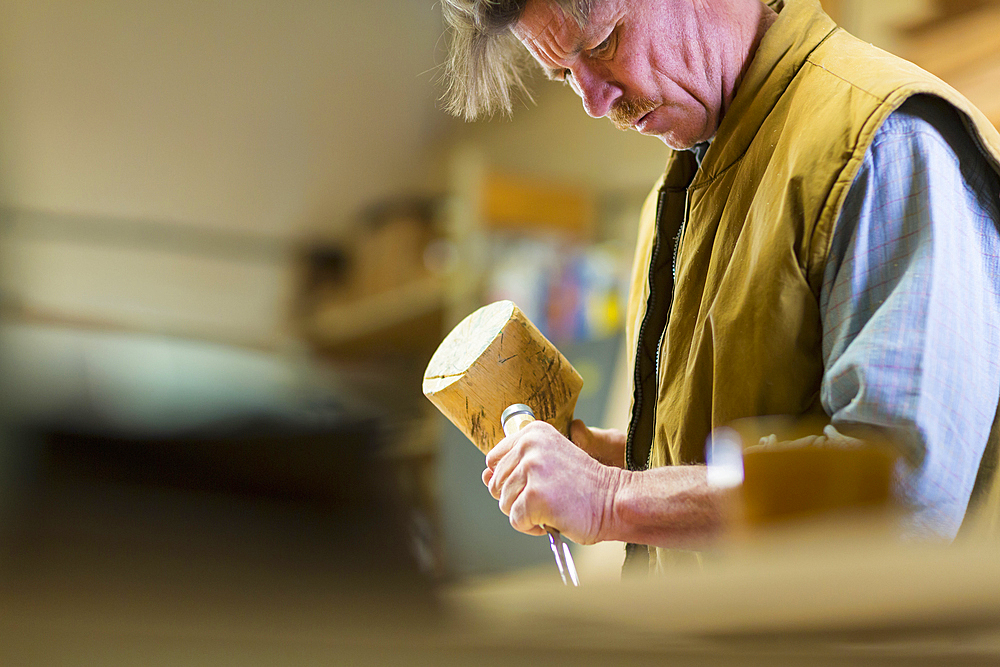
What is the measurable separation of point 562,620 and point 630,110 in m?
0.75

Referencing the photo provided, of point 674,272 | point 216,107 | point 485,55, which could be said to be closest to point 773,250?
point 674,272

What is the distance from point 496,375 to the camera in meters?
0.81

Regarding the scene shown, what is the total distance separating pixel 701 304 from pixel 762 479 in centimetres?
57

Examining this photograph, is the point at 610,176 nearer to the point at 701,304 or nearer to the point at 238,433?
the point at 238,433

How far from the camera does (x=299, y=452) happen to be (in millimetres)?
1165

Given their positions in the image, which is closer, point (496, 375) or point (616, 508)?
point (616, 508)

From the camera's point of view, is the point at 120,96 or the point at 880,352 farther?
the point at 120,96

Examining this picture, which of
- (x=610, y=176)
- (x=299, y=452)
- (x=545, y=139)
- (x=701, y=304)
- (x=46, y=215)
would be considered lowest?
(x=701, y=304)

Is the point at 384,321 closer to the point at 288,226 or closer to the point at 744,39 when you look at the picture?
the point at 288,226

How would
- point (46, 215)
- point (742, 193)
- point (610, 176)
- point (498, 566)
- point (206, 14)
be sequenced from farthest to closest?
point (46, 215), point (610, 176), point (206, 14), point (498, 566), point (742, 193)

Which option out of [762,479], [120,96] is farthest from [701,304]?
[120,96]

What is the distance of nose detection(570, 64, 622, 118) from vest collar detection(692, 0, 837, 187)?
12cm

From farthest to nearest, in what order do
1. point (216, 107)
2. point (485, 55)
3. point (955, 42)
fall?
1. point (216, 107)
2. point (955, 42)
3. point (485, 55)

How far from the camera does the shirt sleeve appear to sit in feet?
1.78
